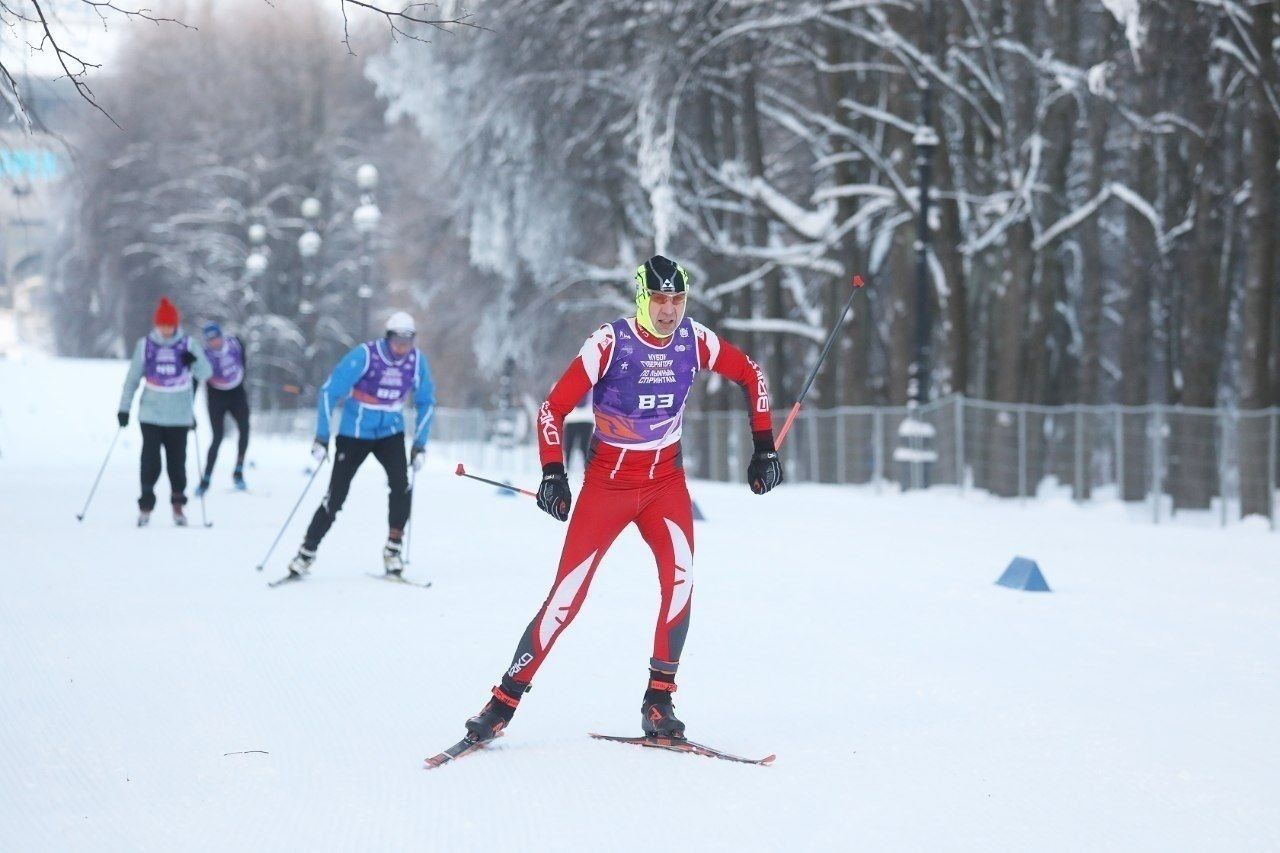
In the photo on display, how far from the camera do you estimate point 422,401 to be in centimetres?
1116

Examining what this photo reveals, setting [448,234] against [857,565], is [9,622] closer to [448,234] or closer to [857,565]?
[857,565]

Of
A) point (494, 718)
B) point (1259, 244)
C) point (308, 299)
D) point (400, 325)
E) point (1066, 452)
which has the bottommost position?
point (494, 718)

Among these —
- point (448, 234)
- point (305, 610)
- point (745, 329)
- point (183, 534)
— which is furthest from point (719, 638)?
point (448, 234)

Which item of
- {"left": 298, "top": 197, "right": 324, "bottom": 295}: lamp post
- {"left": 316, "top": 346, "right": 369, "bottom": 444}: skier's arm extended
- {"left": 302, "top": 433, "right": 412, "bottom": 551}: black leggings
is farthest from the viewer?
{"left": 298, "top": 197, "right": 324, "bottom": 295}: lamp post

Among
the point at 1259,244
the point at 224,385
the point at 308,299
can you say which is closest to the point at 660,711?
the point at 224,385

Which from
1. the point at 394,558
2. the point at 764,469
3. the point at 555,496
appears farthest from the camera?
the point at 394,558

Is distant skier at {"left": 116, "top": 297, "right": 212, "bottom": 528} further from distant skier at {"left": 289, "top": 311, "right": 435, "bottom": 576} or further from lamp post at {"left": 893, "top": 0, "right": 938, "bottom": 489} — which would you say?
lamp post at {"left": 893, "top": 0, "right": 938, "bottom": 489}

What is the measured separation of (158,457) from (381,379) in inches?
165

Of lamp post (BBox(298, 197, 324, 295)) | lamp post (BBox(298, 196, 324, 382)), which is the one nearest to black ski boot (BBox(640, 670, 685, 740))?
lamp post (BBox(298, 197, 324, 295))

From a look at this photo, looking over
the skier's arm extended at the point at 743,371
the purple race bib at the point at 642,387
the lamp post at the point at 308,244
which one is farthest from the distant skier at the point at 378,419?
the lamp post at the point at 308,244

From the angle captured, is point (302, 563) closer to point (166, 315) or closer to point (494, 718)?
point (166, 315)

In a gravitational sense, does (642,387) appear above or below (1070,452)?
above

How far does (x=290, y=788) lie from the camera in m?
5.41

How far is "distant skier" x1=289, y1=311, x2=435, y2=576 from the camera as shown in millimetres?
10719
